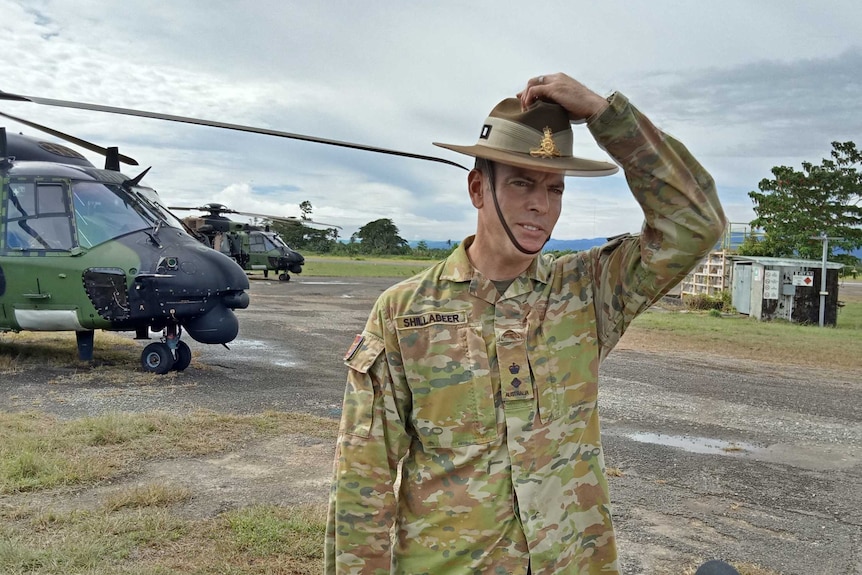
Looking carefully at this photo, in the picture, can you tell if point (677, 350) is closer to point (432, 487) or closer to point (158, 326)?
point (158, 326)

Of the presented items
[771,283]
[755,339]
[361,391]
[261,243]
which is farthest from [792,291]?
[261,243]

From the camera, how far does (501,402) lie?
1.83 metres

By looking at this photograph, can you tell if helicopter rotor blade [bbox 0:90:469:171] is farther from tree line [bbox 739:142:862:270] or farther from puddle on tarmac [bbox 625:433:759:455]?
tree line [bbox 739:142:862:270]

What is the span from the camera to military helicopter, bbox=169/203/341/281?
2592 cm

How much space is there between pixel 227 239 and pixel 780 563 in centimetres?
2506

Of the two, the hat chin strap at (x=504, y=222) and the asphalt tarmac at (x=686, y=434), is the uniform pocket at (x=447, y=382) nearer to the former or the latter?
the hat chin strap at (x=504, y=222)

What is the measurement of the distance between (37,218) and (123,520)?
19.7 ft

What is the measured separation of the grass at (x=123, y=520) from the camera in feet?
11.2

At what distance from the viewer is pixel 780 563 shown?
12.1ft

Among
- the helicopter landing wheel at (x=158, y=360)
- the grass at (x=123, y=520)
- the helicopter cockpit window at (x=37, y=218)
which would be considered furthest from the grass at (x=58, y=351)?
the grass at (x=123, y=520)

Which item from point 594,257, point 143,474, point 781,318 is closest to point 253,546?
point 143,474

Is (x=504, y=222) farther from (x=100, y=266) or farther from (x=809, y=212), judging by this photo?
(x=809, y=212)

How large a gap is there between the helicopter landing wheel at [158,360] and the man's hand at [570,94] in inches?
301

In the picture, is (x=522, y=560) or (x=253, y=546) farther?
(x=253, y=546)
